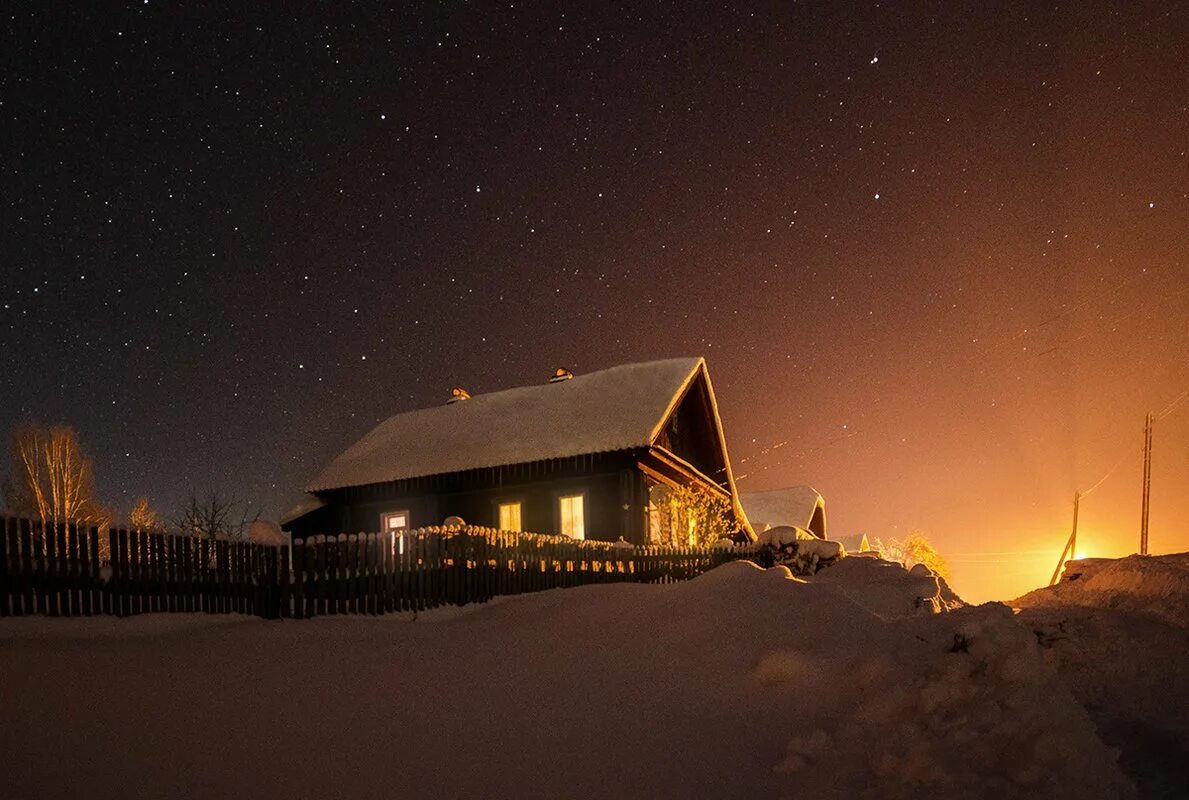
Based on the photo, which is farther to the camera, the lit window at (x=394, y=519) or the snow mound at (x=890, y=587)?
the lit window at (x=394, y=519)

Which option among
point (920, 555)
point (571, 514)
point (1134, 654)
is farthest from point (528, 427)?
point (920, 555)

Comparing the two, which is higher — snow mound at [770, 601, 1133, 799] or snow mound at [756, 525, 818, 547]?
snow mound at [770, 601, 1133, 799]

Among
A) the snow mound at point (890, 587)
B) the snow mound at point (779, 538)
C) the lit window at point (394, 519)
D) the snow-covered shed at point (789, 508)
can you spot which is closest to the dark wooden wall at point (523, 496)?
the lit window at point (394, 519)

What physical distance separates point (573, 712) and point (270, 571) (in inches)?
232

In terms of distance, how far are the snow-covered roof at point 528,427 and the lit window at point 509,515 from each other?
5.78 ft

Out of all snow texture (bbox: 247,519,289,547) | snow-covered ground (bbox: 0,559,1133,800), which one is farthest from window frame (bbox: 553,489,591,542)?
snow-covered ground (bbox: 0,559,1133,800)

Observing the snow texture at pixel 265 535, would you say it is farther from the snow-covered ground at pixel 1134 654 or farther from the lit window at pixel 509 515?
the lit window at pixel 509 515

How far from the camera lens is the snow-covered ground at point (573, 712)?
4500mm

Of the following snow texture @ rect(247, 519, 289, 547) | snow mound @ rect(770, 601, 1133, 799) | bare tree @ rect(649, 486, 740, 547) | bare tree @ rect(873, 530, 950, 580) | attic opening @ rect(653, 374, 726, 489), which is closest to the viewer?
snow mound @ rect(770, 601, 1133, 799)

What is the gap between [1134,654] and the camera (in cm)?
534

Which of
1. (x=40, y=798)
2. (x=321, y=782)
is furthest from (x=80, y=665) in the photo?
(x=321, y=782)

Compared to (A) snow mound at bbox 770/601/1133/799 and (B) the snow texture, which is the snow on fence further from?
(A) snow mound at bbox 770/601/1133/799

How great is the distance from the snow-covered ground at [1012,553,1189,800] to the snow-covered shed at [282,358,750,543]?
1532cm

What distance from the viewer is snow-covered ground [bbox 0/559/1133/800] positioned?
4500 millimetres
